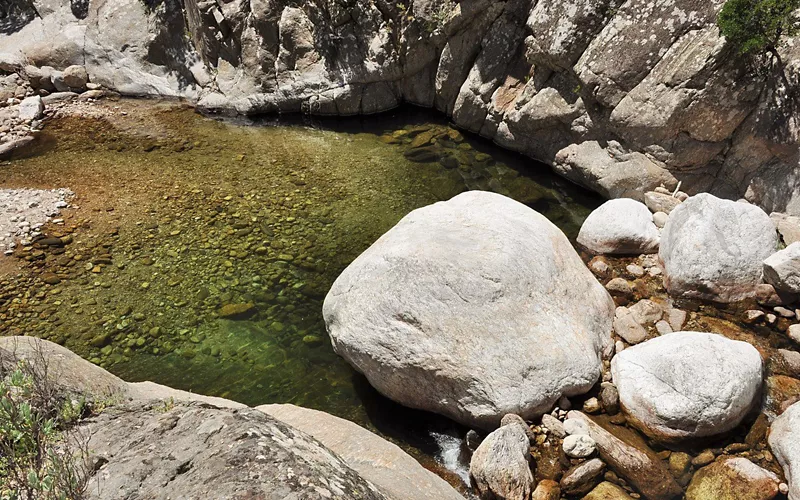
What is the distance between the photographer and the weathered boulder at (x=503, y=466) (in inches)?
266

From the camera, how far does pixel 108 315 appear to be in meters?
10.3

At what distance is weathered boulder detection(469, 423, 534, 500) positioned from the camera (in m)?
6.75

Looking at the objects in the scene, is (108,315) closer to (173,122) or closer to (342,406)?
(342,406)

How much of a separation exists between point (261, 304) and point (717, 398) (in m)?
8.05

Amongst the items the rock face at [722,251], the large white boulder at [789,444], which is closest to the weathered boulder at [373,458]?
the large white boulder at [789,444]

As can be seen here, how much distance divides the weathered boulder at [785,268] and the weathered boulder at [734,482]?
3.97m

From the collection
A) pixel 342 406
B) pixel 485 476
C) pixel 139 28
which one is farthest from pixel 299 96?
pixel 485 476

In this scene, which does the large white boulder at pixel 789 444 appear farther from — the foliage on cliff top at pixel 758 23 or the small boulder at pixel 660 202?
the foliage on cliff top at pixel 758 23

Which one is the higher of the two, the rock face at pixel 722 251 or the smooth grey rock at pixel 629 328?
the rock face at pixel 722 251

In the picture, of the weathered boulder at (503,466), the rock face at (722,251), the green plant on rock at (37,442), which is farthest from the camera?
the rock face at (722,251)

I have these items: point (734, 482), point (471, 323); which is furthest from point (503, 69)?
point (734, 482)

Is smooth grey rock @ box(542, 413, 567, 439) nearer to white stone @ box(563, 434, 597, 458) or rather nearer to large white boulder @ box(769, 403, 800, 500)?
white stone @ box(563, 434, 597, 458)

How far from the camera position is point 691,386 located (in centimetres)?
738

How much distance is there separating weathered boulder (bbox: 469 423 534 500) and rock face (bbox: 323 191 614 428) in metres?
0.50
